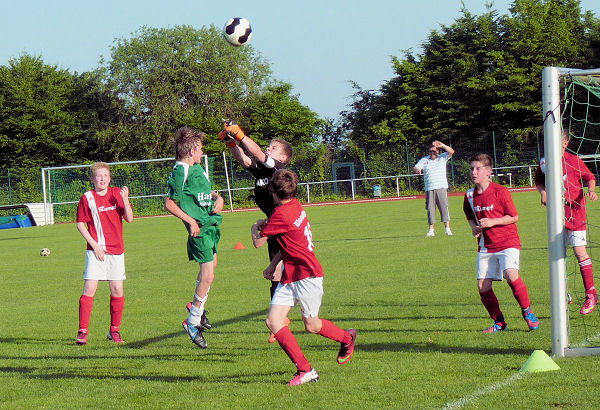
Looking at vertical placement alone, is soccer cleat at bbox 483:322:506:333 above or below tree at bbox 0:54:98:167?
below

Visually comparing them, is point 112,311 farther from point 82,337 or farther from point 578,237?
point 578,237

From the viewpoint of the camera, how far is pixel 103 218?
756 cm

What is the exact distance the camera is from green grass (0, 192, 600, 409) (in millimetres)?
4980

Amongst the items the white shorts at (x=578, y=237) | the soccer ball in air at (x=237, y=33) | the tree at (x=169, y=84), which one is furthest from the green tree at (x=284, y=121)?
the white shorts at (x=578, y=237)

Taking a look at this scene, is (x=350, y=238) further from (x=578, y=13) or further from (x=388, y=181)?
(x=578, y=13)

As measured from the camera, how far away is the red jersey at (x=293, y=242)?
17.7ft

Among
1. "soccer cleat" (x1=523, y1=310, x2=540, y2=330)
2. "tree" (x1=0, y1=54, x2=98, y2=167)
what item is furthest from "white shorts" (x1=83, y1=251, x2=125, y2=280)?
"tree" (x1=0, y1=54, x2=98, y2=167)

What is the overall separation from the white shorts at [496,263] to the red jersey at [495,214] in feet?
0.14

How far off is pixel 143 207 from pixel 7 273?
21034 millimetres

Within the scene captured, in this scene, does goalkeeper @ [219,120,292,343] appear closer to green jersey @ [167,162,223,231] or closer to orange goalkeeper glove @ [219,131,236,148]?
orange goalkeeper glove @ [219,131,236,148]

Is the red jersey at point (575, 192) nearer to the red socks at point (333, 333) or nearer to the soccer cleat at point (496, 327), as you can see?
the soccer cleat at point (496, 327)

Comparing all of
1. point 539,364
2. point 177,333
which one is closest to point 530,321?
point 539,364

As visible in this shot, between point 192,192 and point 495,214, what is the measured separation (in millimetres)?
2757

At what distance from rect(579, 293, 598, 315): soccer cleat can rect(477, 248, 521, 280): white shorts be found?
46.7 inches
